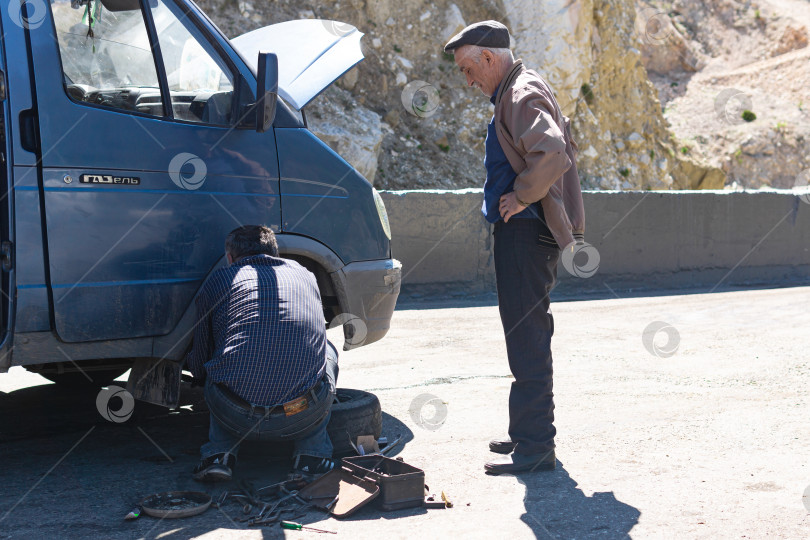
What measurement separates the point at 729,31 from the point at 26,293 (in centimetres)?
5431

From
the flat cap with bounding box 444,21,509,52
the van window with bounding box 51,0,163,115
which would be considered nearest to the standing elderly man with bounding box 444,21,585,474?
the flat cap with bounding box 444,21,509,52

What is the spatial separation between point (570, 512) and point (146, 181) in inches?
98.7

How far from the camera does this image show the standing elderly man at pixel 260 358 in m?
4.03

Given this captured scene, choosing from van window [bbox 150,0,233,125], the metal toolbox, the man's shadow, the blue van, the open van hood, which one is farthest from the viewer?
the open van hood

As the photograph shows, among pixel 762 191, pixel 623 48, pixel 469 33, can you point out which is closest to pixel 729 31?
pixel 623 48

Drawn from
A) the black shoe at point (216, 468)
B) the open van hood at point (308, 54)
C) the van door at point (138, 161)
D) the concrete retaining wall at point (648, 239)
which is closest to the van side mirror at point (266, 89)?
the van door at point (138, 161)

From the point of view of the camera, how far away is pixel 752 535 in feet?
11.2

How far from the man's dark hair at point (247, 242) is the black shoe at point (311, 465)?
3.34 feet

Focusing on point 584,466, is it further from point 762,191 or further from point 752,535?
point 762,191

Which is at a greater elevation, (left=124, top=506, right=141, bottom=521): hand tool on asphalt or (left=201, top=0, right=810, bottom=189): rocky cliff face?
(left=201, top=0, right=810, bottom=189): rocky cliff face

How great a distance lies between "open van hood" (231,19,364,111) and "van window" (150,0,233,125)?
0.20 m

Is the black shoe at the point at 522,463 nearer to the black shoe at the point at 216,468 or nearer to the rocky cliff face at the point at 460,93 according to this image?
the black shoe at the point at 216,468

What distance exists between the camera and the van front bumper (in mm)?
4930

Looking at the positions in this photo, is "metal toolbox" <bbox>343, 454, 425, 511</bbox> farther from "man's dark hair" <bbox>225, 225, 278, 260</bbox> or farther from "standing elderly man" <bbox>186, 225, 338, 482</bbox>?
"man's dark hair" <bbox>225, 225, 278, 260</bbox>
